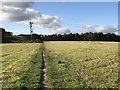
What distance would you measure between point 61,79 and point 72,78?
0.62 m

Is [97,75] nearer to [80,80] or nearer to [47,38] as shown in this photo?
[80,80]

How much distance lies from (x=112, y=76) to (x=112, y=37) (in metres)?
146

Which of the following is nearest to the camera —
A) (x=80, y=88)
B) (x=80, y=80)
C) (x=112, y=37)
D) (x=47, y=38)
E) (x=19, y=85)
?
(x=80, y=88)

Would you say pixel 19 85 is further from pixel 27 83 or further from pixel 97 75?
pixel 97 75

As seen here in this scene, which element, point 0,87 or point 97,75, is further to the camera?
point 97,75

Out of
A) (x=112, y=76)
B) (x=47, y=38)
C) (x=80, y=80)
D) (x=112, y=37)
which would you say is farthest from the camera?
(x=47, y=38)

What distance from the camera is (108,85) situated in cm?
1486

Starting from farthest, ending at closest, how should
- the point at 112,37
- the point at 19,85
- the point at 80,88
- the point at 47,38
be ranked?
the point at 47,38
the point at 112,37
the point at 19,85
the point at 80,88

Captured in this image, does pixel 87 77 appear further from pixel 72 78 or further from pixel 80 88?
pixel 80 88

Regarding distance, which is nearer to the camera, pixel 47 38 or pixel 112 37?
pixel 112 37

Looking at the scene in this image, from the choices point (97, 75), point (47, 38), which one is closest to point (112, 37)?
point (47, 38)

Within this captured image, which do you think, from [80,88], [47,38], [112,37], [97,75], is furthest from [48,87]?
[47,38]

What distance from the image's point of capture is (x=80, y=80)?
16234 mm

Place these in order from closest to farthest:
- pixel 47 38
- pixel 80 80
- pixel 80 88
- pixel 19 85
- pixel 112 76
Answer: pixel 80 88 < pixel 19 85 < pixel 80 80 < pixel 112 76 < pixel 47 38
